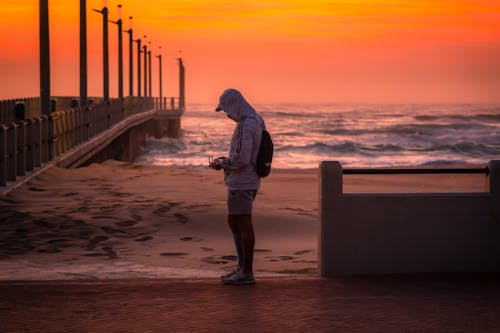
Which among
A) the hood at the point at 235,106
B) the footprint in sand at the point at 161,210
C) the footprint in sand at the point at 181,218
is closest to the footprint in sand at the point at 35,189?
the footprint in sand at the point at 161,210

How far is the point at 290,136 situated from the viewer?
100250 mm

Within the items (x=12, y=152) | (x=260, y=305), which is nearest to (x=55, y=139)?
(x=12, y=152)

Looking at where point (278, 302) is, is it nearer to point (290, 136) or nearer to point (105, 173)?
point (105, 173)

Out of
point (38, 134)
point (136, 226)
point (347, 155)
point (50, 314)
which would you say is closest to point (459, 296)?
point (50, 314)

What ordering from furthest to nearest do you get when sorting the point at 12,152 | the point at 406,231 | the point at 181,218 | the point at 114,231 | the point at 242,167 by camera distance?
the point at 12,152 < the point at 181,218 < the point at 114,231 < the point at 406,231 < the point at 242,167

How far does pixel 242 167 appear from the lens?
951cm

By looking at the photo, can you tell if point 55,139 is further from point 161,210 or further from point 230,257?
point 230,257

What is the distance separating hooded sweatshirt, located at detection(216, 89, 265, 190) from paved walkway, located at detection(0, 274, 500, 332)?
949mm

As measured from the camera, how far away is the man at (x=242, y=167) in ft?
30.9

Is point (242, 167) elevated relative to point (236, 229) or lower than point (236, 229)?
elevated

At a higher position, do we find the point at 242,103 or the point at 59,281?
the point at 242,103

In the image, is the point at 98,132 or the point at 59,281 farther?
the point at 98,132

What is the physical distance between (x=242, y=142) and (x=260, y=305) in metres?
1.53

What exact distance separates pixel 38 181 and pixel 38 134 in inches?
70.2
